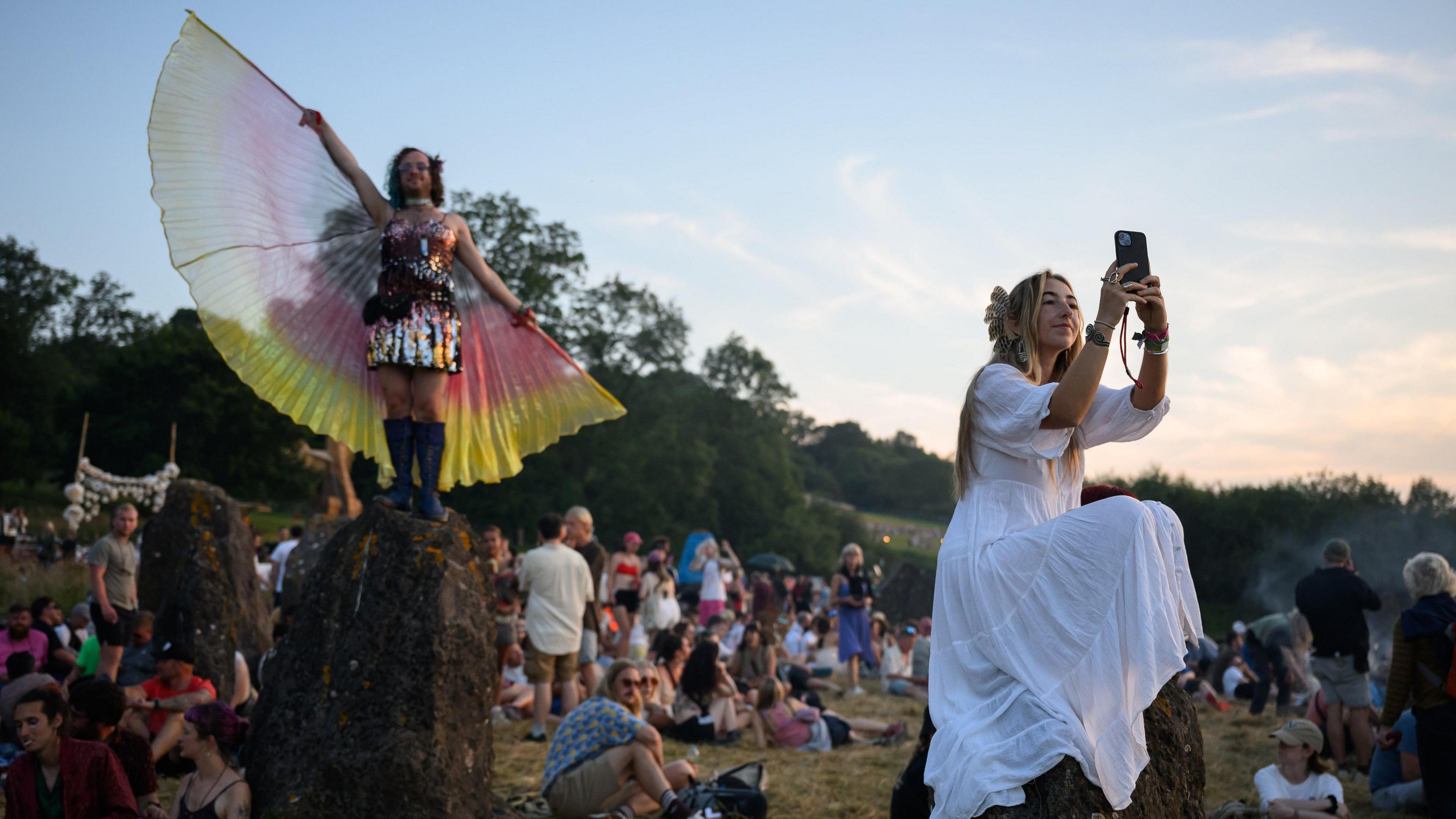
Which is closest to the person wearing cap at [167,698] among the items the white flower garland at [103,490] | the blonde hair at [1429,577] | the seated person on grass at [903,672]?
the blonde hair at [1429,577]

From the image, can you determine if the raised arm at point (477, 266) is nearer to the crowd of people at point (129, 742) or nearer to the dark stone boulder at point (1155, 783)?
the crowd of people at point (129, 742)

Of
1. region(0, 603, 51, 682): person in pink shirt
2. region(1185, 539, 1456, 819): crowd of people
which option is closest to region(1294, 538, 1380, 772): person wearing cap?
region(1185, 539, 1456, 819): crowd of people

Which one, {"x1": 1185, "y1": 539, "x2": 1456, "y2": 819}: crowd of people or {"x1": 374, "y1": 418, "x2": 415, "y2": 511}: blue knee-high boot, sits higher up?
{"x1": 374, "y1": 418, "x2": 415, "y2": 511}: blue knee-high boot

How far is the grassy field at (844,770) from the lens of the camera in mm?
6750

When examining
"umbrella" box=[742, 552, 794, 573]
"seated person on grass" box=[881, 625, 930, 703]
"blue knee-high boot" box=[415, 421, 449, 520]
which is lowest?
"seated person on grass" box=[881, 625, 930, 703]

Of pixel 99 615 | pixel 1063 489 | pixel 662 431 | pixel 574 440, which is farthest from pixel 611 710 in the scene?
pixel 662 431

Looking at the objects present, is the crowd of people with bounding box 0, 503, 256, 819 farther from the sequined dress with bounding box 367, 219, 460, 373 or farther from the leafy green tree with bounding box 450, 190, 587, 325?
the leafy green tree with bounding box 450, 190, 587, 325

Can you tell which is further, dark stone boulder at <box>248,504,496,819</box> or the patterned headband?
dark stone boulder at <box>248,504,496,819</box>

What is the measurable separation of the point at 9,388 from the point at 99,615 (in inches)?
1607

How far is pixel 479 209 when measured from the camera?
106 feet

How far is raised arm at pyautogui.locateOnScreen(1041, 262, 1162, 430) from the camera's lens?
287cm

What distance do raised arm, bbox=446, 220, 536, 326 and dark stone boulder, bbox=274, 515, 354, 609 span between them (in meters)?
6.13

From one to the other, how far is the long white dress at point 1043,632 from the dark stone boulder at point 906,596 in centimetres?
2077

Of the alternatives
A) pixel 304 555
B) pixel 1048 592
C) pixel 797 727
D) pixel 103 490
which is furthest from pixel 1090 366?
pixel 103 490
